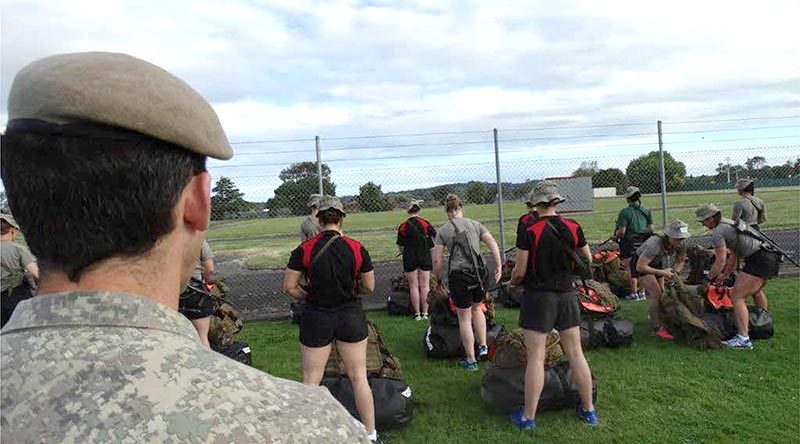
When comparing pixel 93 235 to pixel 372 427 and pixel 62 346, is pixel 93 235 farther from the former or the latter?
pixel 372 427

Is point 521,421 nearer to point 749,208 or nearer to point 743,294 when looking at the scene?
point 743,294

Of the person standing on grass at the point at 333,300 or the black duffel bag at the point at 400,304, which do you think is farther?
the black duffel bag at the point at 400,304

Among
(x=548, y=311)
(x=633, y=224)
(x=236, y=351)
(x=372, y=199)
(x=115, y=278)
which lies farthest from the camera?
(x=372, y=199)

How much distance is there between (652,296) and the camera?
7.75 metres

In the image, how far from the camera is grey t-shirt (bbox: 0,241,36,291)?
621 centimetres

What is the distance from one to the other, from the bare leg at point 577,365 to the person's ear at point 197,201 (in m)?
4.45

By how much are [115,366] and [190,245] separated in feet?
0.90

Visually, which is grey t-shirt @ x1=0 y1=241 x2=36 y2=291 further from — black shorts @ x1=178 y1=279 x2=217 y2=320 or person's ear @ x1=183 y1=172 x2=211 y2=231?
person's ear @ x1=183 y1=172 x2=211 y2=231

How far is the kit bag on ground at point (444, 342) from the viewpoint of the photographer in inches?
275

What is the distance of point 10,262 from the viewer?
623cm

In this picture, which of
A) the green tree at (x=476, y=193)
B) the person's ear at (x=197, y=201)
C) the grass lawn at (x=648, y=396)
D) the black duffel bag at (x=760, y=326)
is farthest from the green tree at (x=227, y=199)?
the person's ear at (x=197, y=201)

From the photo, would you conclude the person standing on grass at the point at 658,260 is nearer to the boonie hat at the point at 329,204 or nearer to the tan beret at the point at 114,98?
the boonie hat at the point at 329,204

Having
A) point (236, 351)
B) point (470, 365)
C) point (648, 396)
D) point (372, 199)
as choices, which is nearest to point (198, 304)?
point (236, 351)

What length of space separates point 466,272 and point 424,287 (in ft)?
8.82
